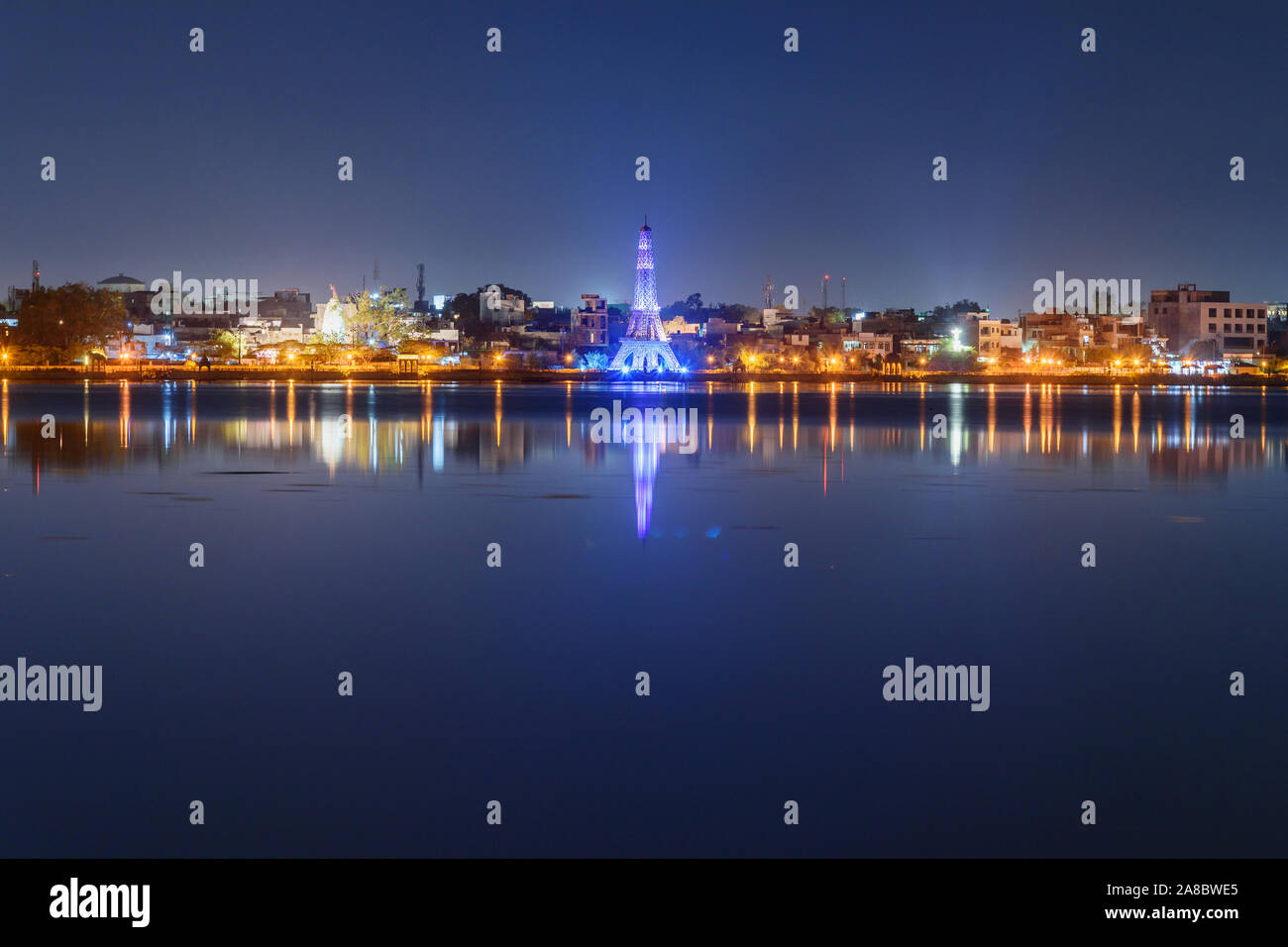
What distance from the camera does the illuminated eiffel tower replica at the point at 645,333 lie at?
185 m

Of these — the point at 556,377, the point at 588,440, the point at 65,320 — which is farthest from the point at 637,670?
the point at 556,377

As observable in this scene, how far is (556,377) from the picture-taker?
145625 mm

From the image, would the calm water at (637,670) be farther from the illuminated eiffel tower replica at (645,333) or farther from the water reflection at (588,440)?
the illuminated eiffel tower replica at (645,333)

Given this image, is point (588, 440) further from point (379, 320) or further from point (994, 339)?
point (994, 339)

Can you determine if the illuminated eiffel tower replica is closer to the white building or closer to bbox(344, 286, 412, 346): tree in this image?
bbox(344, 286, 412, 346): tree

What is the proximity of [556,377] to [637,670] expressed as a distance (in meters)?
137

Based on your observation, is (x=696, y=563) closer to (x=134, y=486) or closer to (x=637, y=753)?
(x=637, y=753)

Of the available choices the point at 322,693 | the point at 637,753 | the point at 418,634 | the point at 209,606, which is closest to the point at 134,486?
the point at 209,606

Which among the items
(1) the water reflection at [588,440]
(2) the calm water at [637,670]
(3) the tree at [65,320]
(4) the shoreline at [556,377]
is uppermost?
(3) the tree at [65,320]

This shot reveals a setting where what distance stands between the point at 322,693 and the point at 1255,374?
170 metres

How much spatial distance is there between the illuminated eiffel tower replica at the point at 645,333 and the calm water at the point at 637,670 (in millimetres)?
163564

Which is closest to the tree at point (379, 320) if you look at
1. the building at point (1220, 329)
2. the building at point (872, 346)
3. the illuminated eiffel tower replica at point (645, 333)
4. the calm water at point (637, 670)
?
the illuminated eiffel tower replica at point (645, 333)

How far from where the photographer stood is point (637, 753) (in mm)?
7406

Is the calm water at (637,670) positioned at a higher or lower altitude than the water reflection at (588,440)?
lower
